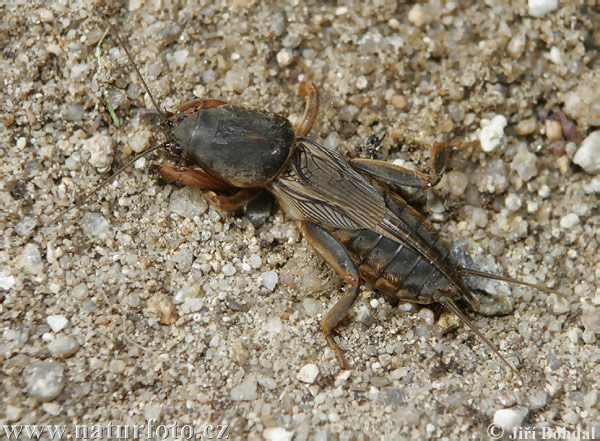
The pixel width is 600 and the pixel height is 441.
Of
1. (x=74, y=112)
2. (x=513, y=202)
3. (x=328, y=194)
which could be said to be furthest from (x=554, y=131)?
(x=74, y=112)

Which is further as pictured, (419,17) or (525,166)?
(419,17)

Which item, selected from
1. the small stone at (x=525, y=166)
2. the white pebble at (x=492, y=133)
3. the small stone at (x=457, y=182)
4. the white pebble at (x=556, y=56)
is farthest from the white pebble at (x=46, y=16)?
the white pebble at (x=556, y=56)

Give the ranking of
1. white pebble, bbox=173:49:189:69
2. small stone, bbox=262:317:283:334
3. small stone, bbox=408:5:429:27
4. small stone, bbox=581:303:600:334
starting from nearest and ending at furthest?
1. small stone, bbox=262:317:283:334
2. small stone, bbox=581:303:600:334
3. white pebble, bbox=173:49:189:69
4. small stone, bbox=408:5:429:27

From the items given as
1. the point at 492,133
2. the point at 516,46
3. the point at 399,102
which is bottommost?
the point at 492,133

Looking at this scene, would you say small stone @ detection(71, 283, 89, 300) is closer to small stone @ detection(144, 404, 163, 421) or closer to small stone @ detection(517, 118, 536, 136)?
small stone @ detection(144, 404, 163, 421)

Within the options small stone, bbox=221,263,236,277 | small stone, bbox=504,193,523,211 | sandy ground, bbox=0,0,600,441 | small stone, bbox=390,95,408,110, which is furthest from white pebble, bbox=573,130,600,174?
small stone, bbox=221,263,236,277

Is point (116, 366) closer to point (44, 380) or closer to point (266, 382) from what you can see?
point (44, 380)

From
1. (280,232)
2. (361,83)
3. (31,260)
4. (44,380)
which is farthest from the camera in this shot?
(361,83)
